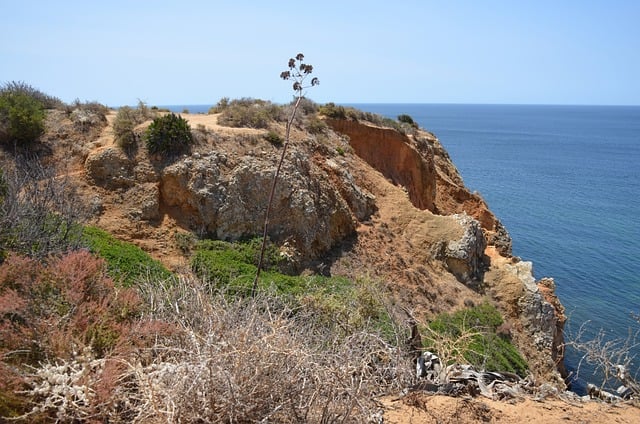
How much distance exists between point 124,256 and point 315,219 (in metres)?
7.07

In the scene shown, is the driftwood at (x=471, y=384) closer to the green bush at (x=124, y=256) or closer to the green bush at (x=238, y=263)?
the green bush at (x=238, y=263)

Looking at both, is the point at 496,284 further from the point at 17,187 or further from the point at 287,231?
the point at 17,187

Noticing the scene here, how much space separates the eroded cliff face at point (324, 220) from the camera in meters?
16.6

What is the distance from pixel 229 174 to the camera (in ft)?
58.0

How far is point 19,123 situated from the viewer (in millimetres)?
16938

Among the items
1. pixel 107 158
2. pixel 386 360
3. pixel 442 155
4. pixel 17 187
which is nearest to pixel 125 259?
pixel 17 187

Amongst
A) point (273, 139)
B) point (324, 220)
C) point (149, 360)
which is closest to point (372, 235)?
point (324, 220)

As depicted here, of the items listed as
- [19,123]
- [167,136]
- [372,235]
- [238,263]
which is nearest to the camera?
[238,263]

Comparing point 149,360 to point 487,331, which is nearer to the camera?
point 149,360

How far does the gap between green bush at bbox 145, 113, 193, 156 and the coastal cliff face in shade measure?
1.35 feet

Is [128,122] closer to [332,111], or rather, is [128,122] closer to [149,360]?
[332,111]

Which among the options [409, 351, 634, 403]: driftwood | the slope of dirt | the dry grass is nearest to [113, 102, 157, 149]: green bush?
the slope of dirt

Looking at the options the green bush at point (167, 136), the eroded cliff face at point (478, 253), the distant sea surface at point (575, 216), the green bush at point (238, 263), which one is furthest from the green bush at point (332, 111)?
the distant sea surface at point (575, 216)

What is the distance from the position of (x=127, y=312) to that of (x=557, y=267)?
29.7m
